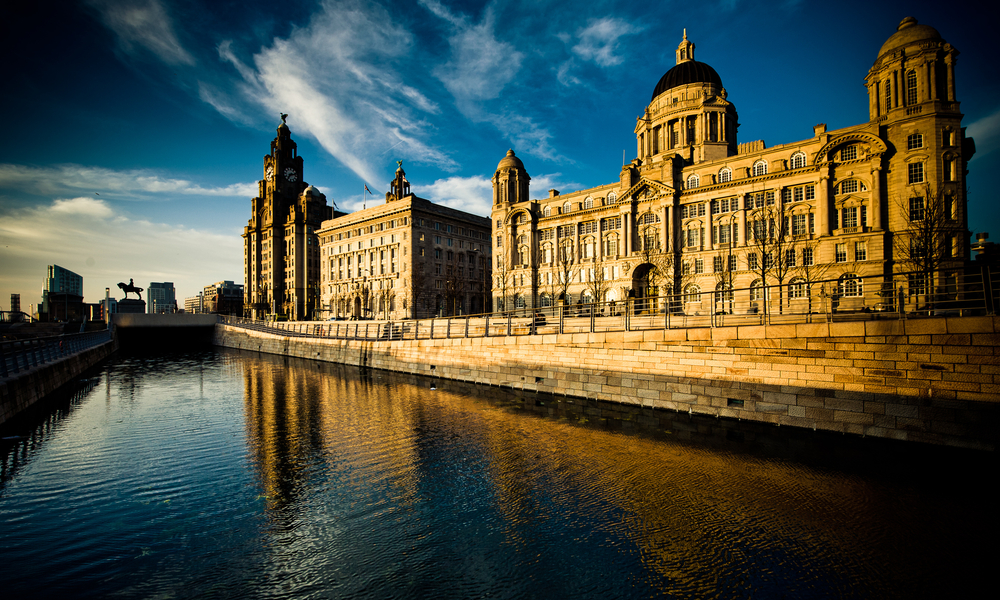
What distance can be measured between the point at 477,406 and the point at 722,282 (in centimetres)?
4067

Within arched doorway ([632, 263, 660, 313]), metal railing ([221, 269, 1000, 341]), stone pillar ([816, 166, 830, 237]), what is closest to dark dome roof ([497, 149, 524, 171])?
arched doorway ([632, 263, 660, 313])

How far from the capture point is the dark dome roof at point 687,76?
68438mm

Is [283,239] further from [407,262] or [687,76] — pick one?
[687,76]

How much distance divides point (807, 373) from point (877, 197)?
1584 inches

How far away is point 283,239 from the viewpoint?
133000 mm

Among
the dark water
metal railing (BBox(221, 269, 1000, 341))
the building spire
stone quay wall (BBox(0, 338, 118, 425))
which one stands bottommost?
the dark water

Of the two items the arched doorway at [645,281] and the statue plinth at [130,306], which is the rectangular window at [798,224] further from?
the statue plinth at [130,306]

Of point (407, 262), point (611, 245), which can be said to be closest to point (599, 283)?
point (611, 245)

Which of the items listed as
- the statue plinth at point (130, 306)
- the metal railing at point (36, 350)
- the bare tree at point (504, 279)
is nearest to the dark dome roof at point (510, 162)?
the bare tree at point (504, 279)

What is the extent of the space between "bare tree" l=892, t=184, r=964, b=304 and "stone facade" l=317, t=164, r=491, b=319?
62103mm

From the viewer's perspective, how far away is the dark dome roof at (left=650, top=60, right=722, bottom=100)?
68.4 m

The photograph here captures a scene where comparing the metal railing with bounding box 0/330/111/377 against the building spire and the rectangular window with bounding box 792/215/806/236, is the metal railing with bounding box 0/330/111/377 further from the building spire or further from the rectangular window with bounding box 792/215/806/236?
the building spire

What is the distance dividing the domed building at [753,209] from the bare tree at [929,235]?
20cm

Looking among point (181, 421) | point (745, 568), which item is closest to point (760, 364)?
point (745, 568)
